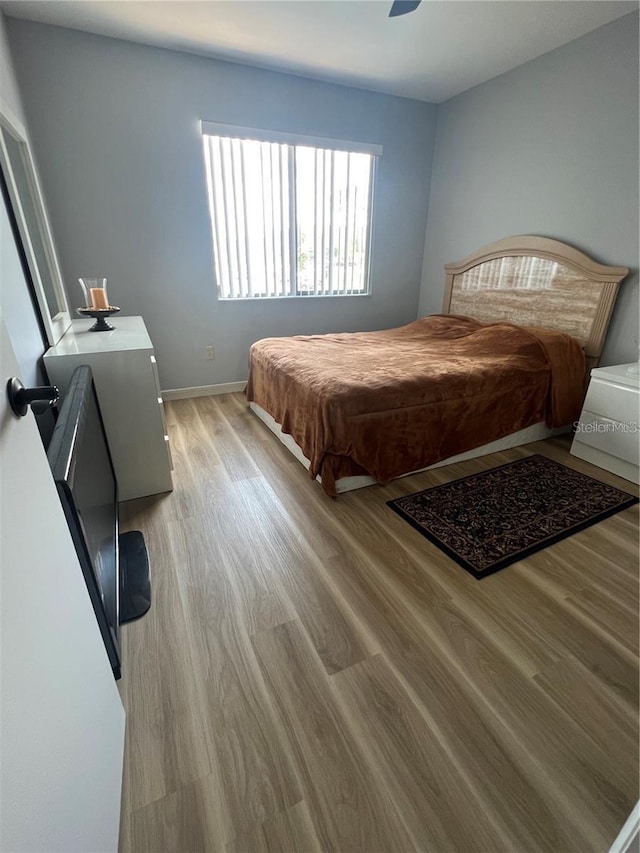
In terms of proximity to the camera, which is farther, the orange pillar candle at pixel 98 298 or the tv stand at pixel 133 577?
the orange pillar candle at pixel 98 298

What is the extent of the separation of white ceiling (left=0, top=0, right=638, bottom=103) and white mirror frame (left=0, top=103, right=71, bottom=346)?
92cm

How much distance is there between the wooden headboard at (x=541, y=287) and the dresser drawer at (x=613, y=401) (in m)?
0.50

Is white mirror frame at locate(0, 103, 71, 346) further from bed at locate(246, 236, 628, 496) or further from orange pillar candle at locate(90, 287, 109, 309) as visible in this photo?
bed at locate(246, 236, 628, 496)

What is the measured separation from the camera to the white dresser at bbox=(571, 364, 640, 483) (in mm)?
2234

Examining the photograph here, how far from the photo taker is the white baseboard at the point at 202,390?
3.57m

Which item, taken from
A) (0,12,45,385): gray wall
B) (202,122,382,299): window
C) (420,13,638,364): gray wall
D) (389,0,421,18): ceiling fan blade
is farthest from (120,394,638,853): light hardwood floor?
(202,122,382,299): window

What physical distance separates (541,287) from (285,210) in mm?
2231

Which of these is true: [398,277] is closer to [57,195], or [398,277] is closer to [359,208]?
[359,208]

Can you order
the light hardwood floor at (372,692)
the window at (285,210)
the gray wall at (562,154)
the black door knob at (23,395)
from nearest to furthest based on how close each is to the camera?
the black door knob at (23,395) → the light hardwood floor at (372,692) → the gray wall at (562,154) → the window at (285,210)

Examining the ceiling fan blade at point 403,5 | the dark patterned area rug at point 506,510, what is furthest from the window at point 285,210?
the dark patterned area rug at point 506,510

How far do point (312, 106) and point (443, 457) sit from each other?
10.1ft

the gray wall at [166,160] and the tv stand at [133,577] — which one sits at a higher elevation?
the gray wall at [166,160]

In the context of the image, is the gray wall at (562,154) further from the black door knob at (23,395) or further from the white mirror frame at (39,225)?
the white mirror frame at (39,225)

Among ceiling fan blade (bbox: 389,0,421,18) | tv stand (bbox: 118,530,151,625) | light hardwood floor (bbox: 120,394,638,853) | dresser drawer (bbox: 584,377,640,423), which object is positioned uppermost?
ceiling fan blade (bbox: 389,0,421,18)
